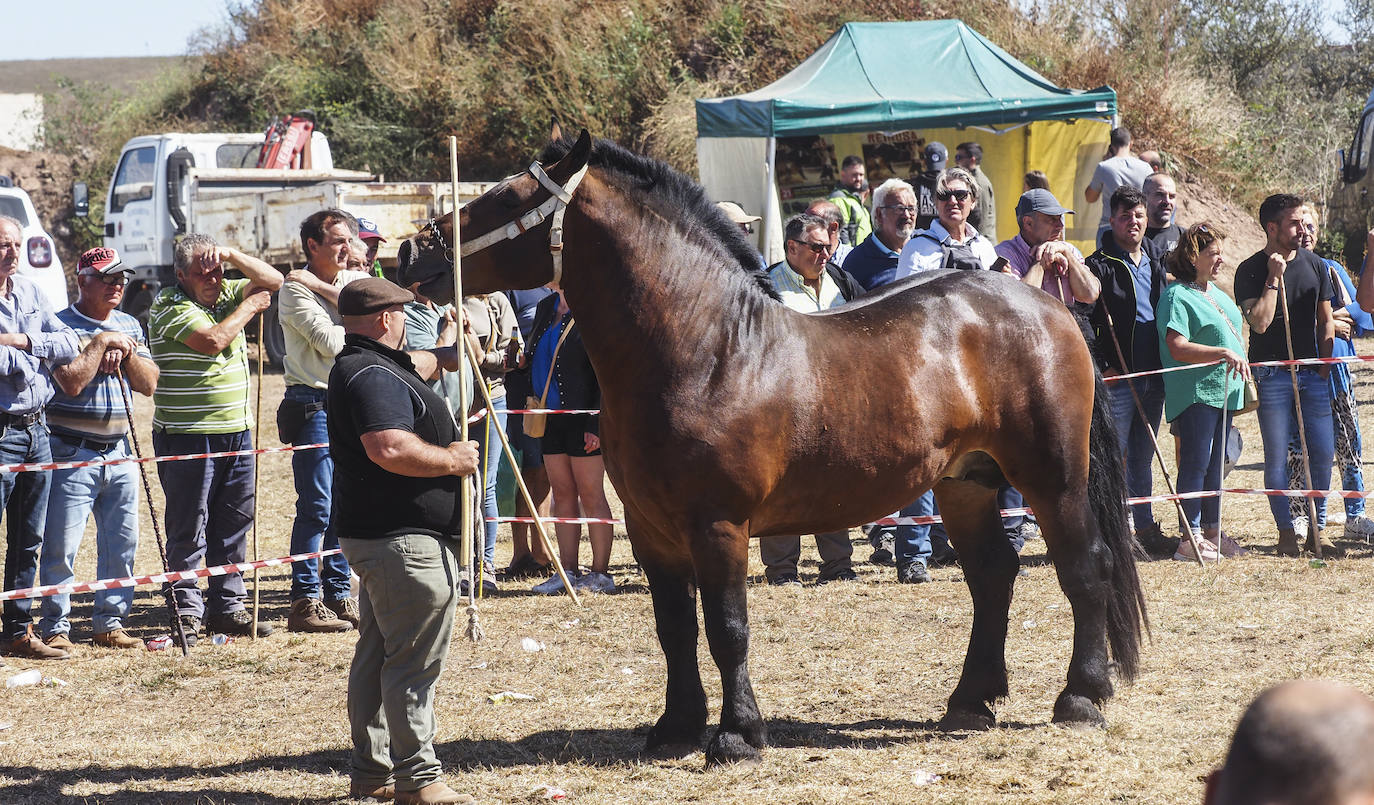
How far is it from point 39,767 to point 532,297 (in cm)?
501

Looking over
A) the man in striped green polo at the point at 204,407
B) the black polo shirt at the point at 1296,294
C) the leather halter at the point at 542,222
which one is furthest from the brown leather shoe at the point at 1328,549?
the man in striped green polo at the point at 204,407

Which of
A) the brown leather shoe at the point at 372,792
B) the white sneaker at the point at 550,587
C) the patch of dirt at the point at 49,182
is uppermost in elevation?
the patch of dirt at the point at 49,182

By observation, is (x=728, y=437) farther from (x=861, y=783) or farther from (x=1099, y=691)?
(x=1099, y=691)

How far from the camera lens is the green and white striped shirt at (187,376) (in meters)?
6.99

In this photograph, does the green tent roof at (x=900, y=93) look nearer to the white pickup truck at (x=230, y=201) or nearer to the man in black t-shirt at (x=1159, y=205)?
the white pickup truck at (x=230, y=201)

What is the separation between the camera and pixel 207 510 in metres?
7.29

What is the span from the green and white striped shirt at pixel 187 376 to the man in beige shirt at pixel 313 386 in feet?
1.03

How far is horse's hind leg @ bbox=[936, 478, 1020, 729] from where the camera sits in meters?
5.16

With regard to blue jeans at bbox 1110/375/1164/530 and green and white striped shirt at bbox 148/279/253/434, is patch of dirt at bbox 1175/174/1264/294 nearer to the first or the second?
blue jeans at bbox 1110/375/1164/530

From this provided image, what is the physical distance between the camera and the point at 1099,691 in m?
5.10

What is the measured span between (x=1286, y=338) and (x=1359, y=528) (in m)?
1.33

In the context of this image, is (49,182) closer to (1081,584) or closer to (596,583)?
(596,583)

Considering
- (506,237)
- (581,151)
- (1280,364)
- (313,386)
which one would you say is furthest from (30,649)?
(1280,364)

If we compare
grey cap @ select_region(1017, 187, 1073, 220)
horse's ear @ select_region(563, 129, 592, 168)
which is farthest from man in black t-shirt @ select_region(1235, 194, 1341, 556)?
horse's ear @ select_region(563, 129, 592, 168)
